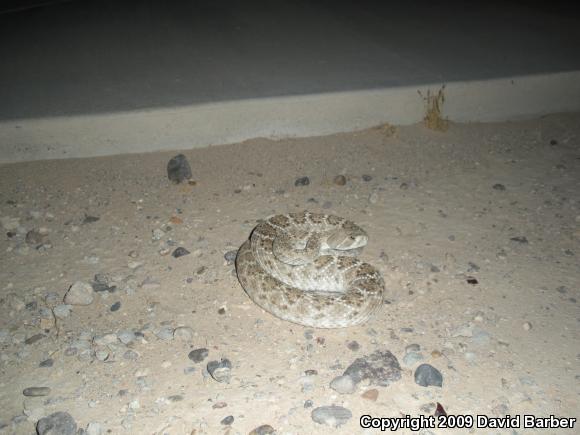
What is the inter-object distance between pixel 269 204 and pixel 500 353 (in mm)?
3009

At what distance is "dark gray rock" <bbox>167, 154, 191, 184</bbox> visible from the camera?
6.13m

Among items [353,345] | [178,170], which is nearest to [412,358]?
[353,345]

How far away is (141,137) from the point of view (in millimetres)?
6414

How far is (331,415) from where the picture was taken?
3.35m

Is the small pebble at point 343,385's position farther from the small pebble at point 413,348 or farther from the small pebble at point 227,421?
the small pebble at point 227,421

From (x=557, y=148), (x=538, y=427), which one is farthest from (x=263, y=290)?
(x=557, y=148)

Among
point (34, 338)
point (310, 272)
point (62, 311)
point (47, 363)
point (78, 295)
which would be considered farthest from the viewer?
point (310, 272)

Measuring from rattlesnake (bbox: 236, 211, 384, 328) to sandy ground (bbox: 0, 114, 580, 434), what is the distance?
0.54 feet

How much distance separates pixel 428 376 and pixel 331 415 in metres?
0.80

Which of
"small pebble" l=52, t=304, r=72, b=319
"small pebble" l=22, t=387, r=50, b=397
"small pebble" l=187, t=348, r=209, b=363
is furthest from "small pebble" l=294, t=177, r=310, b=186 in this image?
"small pebble" l=22, t=387, r=50, b=397

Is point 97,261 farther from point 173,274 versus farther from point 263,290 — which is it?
point 263,290

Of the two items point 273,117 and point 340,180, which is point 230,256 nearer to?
point 340,180

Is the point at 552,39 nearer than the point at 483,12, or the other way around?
the point at 552,39

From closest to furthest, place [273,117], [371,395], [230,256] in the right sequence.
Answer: [371,395], [230,256], [273,117]
